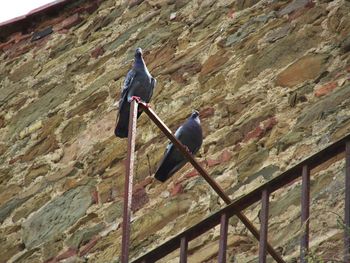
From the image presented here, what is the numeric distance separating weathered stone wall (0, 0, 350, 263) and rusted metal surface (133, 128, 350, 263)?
0.91m

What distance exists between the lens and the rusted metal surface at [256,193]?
318 centimetres

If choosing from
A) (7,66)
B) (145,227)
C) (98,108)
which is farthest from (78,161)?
(7,66)

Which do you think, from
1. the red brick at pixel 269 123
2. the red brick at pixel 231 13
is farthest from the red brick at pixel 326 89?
the red brick at pixel 231 13

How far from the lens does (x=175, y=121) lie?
5844 mm

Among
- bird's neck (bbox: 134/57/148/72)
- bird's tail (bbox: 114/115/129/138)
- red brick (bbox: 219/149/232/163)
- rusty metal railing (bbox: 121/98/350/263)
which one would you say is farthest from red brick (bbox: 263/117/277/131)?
rusty metal railing (bbox: 121/98/350/263)

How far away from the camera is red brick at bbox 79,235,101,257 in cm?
547

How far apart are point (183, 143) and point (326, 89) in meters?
0.79

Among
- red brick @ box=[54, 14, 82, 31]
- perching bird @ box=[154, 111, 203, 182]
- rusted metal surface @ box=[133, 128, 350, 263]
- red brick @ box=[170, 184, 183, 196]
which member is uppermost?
rusted metal surface @ box=[133, 128, 350, 263]

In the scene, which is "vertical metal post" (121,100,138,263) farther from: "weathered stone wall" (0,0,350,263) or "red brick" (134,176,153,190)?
"red brick" (134,176,153,190)

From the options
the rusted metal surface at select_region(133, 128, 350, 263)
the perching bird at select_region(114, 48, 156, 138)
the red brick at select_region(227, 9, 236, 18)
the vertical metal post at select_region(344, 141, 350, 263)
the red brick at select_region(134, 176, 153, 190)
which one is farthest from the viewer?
the red brick at select_region(227, 9, 236, 18)

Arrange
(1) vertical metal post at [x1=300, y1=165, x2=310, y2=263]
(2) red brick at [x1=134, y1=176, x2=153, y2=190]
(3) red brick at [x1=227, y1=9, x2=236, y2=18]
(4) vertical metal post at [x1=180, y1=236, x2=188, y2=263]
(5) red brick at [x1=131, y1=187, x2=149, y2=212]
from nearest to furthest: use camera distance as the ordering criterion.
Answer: (1) vertical metal post at [x1=300, y1=165, x2=310, y2=263]
(4) vertical metal post at [x1=180, y1=236, x2=188, y2=263]
(5) red brick at [x1=131, y1=187, x2=149, y2=212]
(2) red brick at [x1=134, y1=176, x2=153, y2=190]
(3) red brick at [x1=227, y1=9, x2=236, y2=18]

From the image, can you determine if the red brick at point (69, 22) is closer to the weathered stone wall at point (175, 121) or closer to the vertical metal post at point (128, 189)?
the weathered stone wall at point (175, 121)

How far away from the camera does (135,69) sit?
508 cm

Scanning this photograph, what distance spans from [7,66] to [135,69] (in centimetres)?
291
